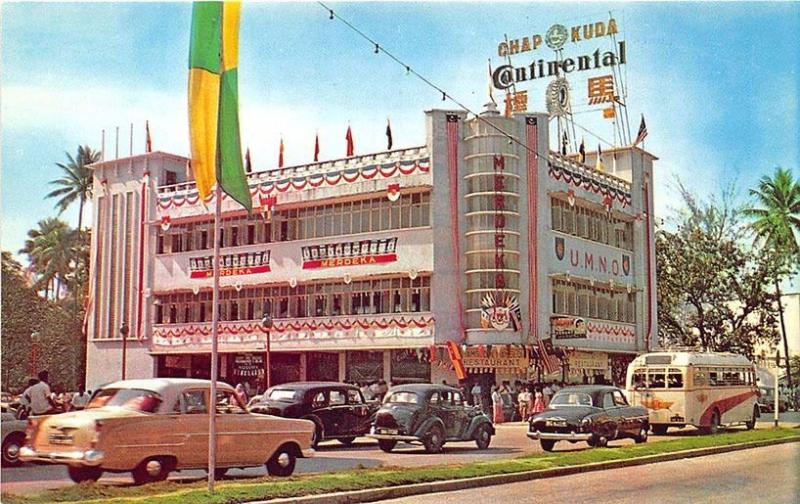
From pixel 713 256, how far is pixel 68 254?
36729 millimetres

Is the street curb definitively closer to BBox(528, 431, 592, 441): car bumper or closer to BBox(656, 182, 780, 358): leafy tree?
BBox(528, 431, 592, 441): car bumper

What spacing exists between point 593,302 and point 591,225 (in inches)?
144

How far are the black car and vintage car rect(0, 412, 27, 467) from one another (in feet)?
20.5

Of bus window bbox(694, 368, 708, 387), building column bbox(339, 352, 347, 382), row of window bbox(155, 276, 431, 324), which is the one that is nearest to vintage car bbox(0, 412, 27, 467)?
bus window bbox(694, 368, 708, 387)

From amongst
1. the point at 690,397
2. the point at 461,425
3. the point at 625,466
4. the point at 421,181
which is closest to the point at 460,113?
the point at 421,181

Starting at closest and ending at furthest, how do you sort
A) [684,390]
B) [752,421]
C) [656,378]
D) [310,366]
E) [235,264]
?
[684,390]
[656,378]
[752,421]
[310,366]
[235,264]

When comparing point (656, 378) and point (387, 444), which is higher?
point (656, 378)

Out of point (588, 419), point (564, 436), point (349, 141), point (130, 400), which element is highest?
point (349, 141)

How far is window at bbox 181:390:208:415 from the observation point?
1537 centimetres

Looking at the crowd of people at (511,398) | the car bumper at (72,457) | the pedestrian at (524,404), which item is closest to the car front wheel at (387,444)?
the car bumper at (72,457)

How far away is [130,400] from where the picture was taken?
1503cm

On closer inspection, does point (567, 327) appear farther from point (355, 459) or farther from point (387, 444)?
point (355, 459)

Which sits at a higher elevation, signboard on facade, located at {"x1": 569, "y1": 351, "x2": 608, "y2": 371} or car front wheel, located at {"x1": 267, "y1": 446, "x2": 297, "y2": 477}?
signboard on facade, located at {"x1": 569, "y1": 351, "x2": 608, "y2": 371}

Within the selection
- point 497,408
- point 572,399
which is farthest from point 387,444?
point 497,408
